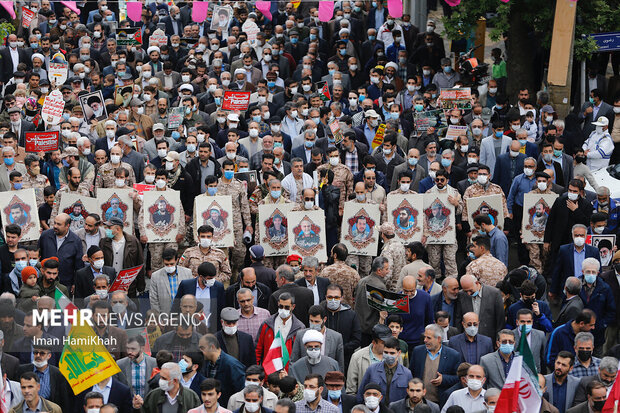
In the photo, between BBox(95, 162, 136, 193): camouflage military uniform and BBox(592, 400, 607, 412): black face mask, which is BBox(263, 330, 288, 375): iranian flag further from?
BBox(95, 162, 136, 193): camouflage military uniform

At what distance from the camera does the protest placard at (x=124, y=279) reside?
53.1 ft

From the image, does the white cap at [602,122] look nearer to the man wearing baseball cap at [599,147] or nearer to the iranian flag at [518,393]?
the man wearing baseball cap at [599,147]

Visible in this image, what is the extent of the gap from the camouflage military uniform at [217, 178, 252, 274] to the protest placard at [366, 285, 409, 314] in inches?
146

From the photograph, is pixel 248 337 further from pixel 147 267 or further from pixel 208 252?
pixel 147 267

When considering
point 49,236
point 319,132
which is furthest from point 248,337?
point 319,132

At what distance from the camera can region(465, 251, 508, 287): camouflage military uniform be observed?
16.2m

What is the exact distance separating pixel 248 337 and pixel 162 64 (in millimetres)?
12918

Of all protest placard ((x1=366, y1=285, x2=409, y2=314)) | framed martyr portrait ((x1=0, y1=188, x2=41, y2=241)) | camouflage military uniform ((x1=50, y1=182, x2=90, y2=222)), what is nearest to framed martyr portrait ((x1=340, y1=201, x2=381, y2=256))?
protest placard ((x1=366, y1=285, x2=409, y2=314))

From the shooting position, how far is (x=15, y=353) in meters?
14.4

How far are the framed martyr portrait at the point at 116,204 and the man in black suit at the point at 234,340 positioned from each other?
4287 mm

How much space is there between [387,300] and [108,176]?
19.3ft

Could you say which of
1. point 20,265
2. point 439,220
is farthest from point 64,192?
point 439,220

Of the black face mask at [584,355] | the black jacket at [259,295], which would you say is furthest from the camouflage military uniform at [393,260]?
the black face mask at [584,355]

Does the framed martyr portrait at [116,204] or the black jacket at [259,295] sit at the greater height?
the framed martyr portrait at [116,204]
